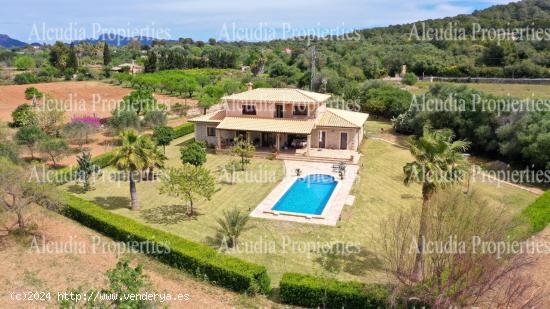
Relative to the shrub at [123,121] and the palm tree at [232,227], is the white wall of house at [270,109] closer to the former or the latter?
the shrub at [123,121]

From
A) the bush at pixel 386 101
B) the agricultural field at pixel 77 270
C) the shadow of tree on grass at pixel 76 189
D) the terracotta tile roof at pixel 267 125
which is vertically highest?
the bush at pixel 386 101

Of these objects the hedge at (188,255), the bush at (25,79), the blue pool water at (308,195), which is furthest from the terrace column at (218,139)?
the bush at (25,79)

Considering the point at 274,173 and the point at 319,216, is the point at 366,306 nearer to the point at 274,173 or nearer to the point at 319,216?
the point at 319,216

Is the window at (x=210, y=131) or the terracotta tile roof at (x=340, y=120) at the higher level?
the terracotta tile roof at (x=340, y=120)

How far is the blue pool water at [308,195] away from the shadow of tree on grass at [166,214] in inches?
215

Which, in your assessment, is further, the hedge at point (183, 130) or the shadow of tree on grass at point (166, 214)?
the hedge at point (183, 130)

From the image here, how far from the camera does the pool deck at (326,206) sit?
24312 mm

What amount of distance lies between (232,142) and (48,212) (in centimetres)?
1836

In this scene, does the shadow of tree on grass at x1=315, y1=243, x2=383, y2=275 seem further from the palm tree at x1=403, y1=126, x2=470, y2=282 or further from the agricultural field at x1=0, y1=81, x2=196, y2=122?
the agricultural field at x1=0, y1=81, x2=196, y2=122

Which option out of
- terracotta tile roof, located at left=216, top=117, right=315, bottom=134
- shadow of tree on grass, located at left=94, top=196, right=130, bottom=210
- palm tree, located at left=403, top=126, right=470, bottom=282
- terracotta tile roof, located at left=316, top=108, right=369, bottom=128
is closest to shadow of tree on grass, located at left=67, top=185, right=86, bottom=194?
shadow of tree on grass, located at left=94, top=196, right=130, bottom=210

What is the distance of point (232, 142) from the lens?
39.2 metres

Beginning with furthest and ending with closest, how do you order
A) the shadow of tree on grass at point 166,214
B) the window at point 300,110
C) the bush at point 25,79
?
the bush at point 25,79, the window at point 300,110, the shadow of tree on grass at point 166,214

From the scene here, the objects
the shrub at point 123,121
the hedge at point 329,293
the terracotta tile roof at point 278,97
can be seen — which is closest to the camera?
the hedge at point 329,293

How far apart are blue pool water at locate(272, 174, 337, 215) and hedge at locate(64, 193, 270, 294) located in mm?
7554
